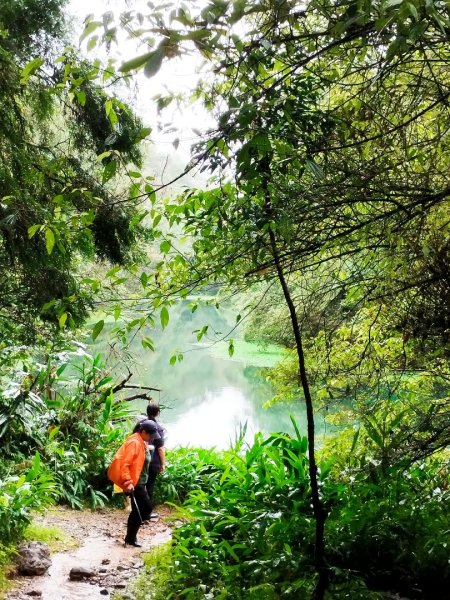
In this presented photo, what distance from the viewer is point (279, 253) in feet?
8.92

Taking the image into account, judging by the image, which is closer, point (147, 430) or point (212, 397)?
point (147, 430)

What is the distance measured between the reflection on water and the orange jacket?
162 inches

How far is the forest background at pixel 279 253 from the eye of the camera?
1793 millimetres

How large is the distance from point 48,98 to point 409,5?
3.83 m

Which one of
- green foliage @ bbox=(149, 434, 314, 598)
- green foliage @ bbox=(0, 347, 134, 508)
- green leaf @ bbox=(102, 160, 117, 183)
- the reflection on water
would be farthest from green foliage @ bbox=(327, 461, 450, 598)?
the reflection on water

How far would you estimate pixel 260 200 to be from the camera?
2.32 m

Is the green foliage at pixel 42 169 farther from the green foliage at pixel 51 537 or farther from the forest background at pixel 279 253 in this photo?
the green foliage at pixel 51 537

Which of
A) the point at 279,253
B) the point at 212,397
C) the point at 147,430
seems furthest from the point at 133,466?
the point at 212,397

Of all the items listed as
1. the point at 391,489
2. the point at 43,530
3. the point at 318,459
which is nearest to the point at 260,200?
the point at 391,489

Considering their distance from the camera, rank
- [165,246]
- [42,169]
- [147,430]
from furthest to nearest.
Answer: [147,430] < [42,169] < [165,246]

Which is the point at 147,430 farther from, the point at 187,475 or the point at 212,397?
the point at 212,397

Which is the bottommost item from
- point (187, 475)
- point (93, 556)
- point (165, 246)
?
point (93, 556)

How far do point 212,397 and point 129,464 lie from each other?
11667 millimetres

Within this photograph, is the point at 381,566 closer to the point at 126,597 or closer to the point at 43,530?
the point at 126,597
